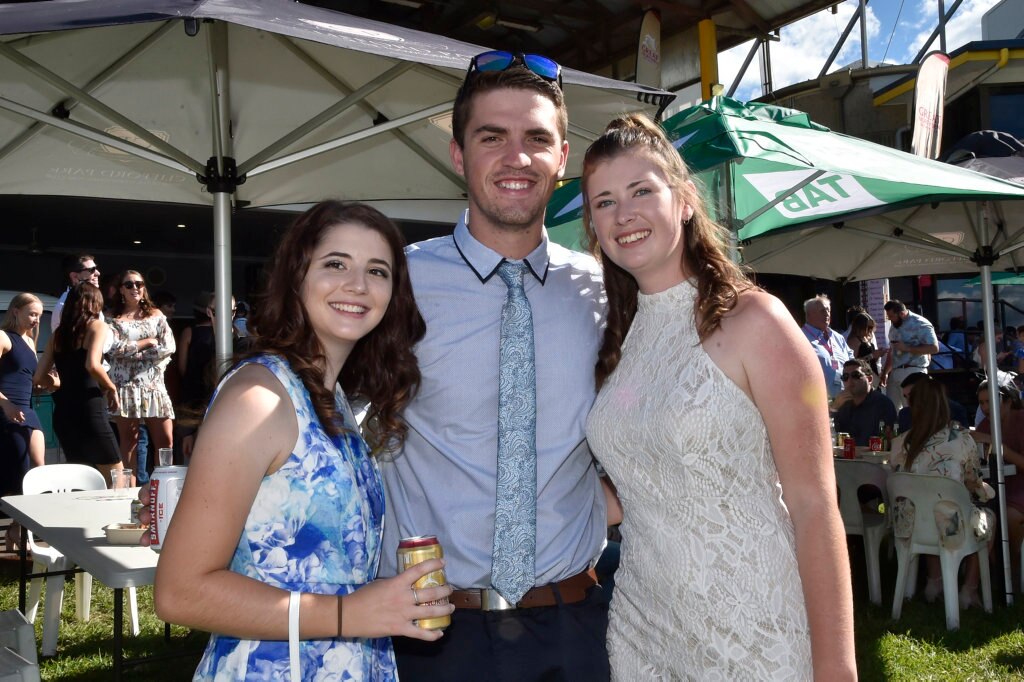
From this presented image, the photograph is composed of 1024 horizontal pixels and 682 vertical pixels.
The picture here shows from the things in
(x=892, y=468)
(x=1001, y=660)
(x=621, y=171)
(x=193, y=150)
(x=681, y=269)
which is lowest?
(x=1001, y=660)

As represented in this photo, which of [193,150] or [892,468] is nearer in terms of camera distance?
[193,150]

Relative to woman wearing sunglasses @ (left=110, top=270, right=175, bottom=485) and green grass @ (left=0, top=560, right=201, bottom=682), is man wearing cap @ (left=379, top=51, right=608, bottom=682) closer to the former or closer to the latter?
green grass @ (left=0, top=560, right=201, bottom=682)

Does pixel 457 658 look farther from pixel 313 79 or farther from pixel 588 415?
pixel 313 79

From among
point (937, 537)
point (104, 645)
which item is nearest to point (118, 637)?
point (104, 645)

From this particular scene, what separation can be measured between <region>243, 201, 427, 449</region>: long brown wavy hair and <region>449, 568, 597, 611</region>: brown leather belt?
38 cm

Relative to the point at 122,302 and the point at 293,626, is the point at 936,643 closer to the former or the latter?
the point at 293,626

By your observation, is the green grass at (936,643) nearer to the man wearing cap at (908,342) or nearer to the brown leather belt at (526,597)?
the brown leather belt at (526,597)

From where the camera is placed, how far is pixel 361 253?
1.71m

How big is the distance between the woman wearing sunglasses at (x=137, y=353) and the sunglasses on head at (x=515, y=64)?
5287 mm

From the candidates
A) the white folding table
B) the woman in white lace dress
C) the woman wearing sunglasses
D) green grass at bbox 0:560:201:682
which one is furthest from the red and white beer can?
the woman wearing sunglasses

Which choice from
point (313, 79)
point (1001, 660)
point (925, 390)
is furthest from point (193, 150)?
point (1001, 660)

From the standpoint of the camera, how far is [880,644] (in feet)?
15.9

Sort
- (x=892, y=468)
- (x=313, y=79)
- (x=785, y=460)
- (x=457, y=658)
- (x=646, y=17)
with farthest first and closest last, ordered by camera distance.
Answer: (x=646, y=17)
(x=892, y=468)
(x=313, y=79)
(x=457, y=658)
(x=785, y=460)

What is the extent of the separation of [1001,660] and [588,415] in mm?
3891
